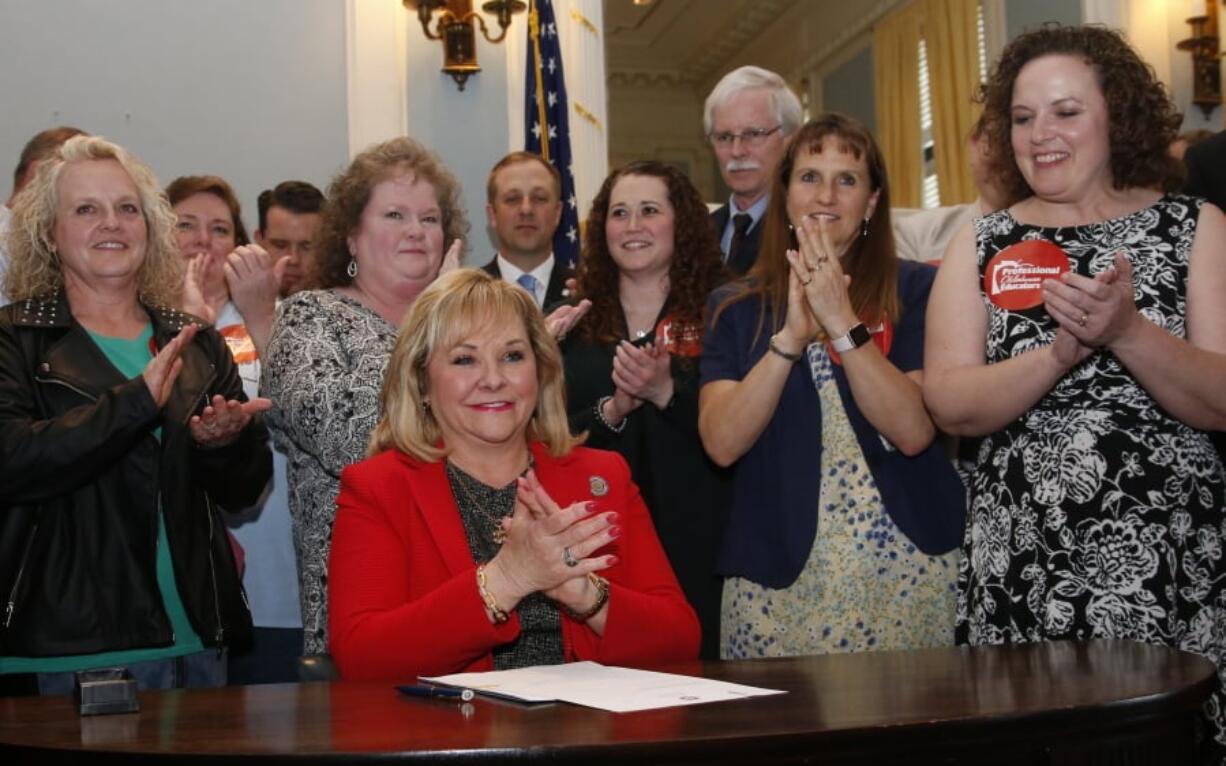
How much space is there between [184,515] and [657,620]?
3.86 feet

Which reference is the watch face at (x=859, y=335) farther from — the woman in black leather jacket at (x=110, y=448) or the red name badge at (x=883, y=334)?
the woman in black leather jacket at (x=110, y=448)

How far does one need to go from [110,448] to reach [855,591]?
1.51 m

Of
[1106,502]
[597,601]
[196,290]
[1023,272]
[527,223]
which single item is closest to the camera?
[597,601]

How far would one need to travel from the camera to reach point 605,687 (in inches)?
73.2

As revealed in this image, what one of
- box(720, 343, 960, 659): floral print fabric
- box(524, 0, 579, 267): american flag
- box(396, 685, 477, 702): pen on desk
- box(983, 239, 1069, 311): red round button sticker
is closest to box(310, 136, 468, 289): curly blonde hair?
box(720, 343, 960, 659): floral print fabric

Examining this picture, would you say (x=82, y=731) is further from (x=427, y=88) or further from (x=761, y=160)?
(x=427, y=88)

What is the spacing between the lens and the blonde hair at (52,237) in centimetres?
320

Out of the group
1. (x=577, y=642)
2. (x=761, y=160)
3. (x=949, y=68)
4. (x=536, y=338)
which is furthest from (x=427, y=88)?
(x=949, y=68)

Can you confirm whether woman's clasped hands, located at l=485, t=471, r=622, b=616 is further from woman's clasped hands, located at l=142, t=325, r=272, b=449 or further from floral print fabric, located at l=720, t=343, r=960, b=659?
woman's clasped hands, located at l=142, t=325, r=272, b=449

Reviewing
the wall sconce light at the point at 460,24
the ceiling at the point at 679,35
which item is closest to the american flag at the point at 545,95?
the wall sconce light at the point at 460,24

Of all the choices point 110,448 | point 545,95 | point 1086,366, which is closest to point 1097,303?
point 1086,366

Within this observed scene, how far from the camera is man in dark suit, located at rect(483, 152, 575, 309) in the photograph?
4.65m

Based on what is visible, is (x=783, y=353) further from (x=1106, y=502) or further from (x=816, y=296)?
(x=1106, y=502)

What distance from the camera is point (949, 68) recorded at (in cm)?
1085
